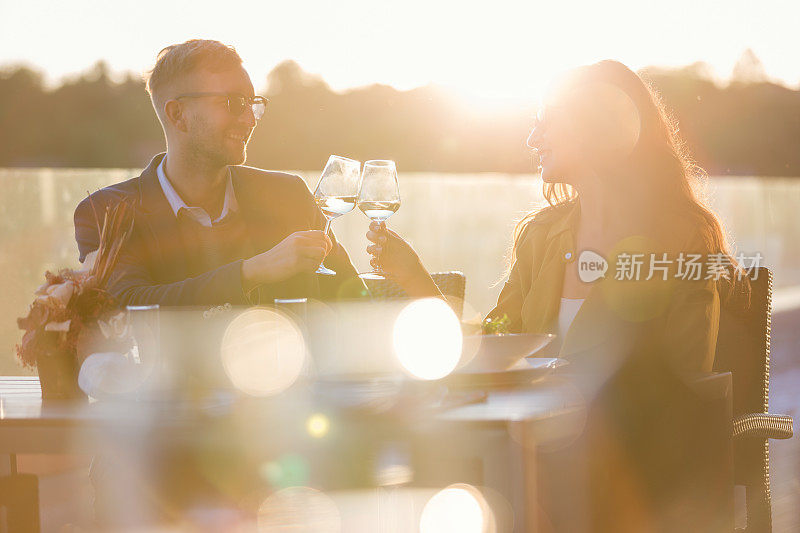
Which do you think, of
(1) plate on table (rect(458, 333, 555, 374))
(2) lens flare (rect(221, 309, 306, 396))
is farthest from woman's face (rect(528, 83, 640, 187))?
(2) lens flare (rect(221, 309, 306, 396))

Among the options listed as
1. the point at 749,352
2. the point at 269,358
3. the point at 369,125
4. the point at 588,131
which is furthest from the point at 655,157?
the point at 269,358

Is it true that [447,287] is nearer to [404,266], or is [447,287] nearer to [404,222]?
[404,266]

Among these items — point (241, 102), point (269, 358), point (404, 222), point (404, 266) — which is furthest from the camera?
point (404, 222)

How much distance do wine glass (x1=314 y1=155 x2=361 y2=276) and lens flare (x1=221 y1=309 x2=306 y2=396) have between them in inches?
11.2

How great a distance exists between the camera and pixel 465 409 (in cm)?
108

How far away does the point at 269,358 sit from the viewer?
1.25m

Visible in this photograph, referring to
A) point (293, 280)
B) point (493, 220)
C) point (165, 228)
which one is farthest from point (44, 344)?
point (493, 220)

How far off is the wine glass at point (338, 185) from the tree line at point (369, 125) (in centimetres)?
64

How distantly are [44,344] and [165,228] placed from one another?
2.01 ft

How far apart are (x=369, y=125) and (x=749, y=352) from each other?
1075 mm

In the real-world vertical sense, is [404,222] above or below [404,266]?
above

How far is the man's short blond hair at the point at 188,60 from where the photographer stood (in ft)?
6.57

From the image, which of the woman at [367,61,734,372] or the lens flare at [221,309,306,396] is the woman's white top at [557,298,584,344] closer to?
the woman at [367,61,734,372]

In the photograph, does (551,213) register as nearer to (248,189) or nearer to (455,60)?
(455,60)
